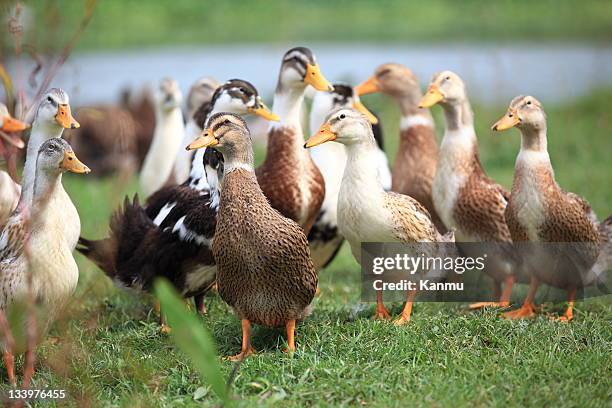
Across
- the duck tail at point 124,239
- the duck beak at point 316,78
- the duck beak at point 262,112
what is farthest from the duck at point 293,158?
the duck tail at point 124,239

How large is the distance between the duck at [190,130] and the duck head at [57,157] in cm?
178

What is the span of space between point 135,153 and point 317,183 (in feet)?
A: 15.5

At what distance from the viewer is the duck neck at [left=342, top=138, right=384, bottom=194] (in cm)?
500

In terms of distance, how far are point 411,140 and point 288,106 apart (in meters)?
0.93

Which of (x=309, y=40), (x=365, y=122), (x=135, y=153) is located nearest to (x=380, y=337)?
(x=365, y=122)

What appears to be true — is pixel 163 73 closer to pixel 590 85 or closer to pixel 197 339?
pixel 590 85

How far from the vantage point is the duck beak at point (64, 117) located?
4883 mm

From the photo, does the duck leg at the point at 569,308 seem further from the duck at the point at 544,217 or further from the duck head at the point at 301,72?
the duck head at the point at 301,72

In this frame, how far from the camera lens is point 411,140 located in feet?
20.7

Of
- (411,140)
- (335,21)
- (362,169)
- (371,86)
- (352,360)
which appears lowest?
(352,360)

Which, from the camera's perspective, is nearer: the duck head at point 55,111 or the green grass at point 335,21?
the duck head at point 55,111

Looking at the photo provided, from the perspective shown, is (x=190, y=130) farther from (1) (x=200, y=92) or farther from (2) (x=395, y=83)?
(2) (x=395, y=83)

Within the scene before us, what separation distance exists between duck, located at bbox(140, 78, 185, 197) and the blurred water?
15.6ft

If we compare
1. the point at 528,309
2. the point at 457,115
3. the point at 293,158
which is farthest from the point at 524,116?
the point at 293,158
